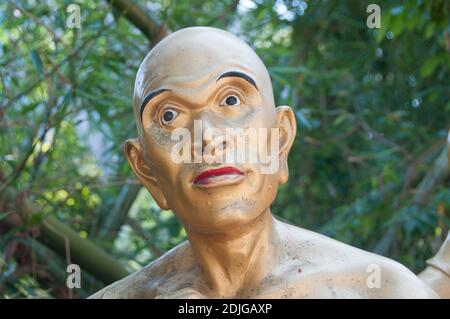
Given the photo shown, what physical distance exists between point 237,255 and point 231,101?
1.20ft

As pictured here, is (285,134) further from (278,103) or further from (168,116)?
(278,103)

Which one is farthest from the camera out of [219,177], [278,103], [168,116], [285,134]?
[278,103]

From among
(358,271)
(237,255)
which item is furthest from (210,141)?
(358,271)

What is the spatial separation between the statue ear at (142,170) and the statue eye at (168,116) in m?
0.16

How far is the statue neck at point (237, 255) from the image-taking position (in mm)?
2762

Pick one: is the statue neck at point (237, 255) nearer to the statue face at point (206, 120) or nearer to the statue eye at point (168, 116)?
the statue face at point (206, 120)

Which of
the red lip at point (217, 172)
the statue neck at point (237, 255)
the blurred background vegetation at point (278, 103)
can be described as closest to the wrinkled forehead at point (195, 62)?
the red lip at point (217, 172)

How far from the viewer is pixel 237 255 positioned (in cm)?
277

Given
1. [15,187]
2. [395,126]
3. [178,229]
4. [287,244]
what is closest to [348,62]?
[395,126]

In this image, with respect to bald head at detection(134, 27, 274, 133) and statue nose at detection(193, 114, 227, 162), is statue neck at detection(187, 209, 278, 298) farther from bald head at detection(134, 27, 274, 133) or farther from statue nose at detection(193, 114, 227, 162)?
bald head at detection(134, 27, 274, 133)

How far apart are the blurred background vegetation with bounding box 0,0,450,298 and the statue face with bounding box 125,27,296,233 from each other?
93 centimetres

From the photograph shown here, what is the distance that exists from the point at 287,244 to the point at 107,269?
4.04 feet
